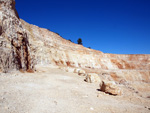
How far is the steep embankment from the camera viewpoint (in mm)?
27016

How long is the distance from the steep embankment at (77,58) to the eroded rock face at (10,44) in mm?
11135

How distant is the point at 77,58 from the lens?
3756 centimetres

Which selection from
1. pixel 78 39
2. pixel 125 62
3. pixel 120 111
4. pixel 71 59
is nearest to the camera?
pixel 120 111

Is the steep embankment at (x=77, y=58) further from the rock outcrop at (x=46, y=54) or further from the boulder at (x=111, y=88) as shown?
the boulder at (x=111, y=88)

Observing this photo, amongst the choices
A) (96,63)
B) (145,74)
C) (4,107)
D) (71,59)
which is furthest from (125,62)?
(4,107)

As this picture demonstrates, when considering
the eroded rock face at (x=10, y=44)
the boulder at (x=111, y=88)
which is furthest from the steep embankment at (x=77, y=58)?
the boulder at (x=111, y=88)

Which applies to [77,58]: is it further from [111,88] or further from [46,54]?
[111,88]

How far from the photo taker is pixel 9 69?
25.9 ft

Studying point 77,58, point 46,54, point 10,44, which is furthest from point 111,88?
point 77,58

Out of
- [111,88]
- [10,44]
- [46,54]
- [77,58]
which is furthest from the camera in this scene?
[77,58]

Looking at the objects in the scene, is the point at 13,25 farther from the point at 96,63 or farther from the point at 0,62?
the point at 96,63

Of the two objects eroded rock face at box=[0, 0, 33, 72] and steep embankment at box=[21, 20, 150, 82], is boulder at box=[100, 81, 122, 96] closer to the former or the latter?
eroded rock face at box=[0, 0, 33, 72]

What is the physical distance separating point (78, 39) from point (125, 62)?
3426 cm

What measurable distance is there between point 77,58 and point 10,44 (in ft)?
96.1
